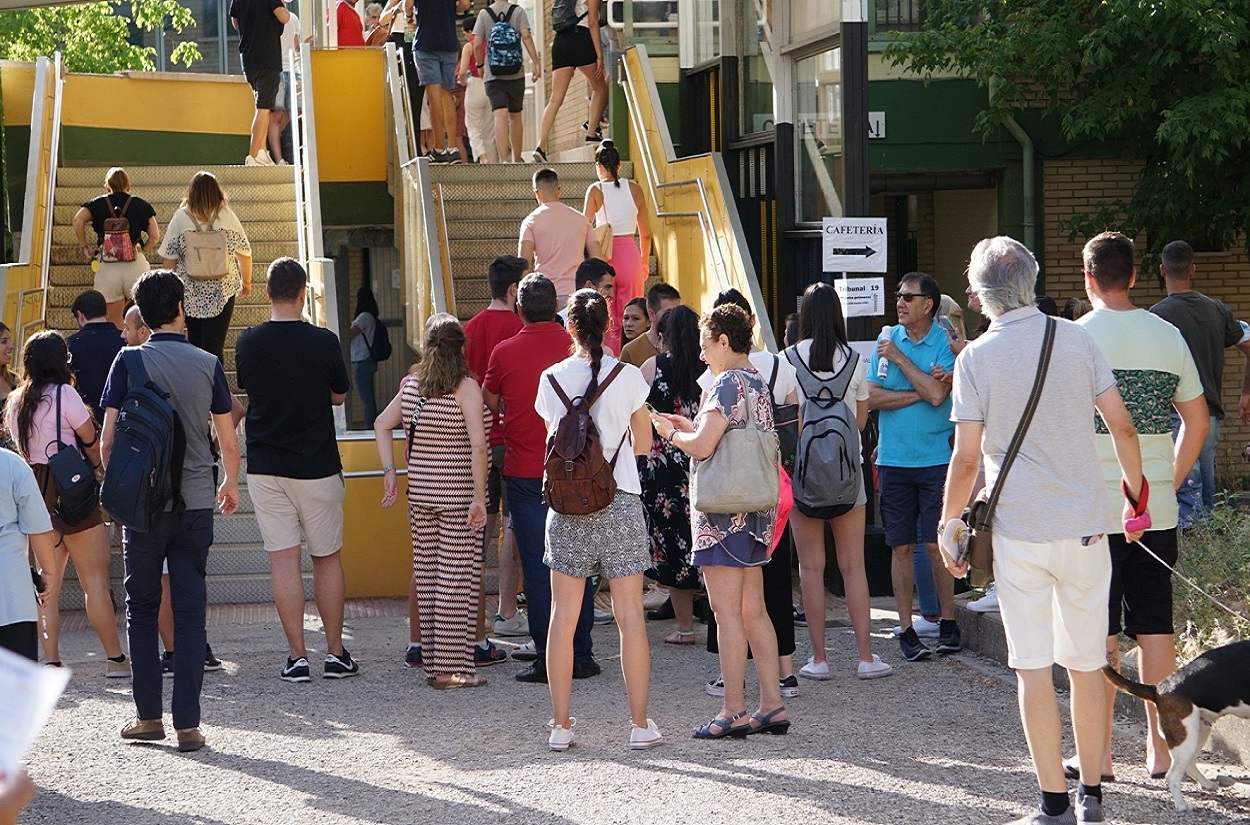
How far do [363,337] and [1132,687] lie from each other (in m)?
14.7

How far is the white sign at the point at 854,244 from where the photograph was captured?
31.8ft

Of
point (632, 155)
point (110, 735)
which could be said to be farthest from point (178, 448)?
point (632, 155)

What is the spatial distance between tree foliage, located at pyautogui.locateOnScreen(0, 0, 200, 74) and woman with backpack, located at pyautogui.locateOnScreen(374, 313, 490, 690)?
1831 centimetres

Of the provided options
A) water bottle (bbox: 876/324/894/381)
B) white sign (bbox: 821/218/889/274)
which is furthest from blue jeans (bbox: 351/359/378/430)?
water bottle (bbox: 876/324/894/381)

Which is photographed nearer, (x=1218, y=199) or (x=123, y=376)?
(x=123, y=376)

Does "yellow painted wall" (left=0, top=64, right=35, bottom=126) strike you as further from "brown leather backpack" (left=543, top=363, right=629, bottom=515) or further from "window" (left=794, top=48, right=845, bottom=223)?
"brown leather backpack" (left=543, top=363, right=629, bottom=515)

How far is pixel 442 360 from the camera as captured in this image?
762cm

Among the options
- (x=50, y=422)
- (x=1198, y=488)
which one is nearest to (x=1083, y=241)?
(x=1198, y=488)

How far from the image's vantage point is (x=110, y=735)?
688 cm

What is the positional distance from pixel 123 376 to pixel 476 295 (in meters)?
6.73

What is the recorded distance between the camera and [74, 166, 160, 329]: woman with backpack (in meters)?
12.2

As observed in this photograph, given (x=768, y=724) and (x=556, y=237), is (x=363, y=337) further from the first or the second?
(x=768, y=724)

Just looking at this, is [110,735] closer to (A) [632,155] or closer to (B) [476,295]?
(B) [476,295]

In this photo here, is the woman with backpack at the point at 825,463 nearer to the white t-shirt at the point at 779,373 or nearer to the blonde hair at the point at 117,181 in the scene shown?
the white t-shirt at the point at 779,373
